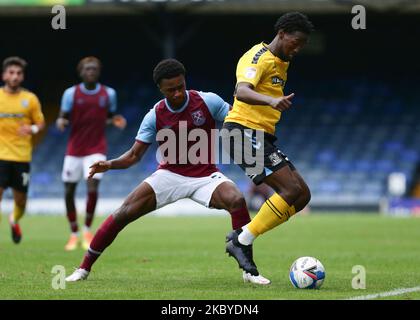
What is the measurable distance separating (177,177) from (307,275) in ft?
5.28

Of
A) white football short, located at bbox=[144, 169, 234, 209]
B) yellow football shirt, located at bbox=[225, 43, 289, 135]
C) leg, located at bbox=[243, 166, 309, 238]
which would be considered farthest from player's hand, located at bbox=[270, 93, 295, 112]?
white football short, located at bbox=[144, 169, 234, 209]

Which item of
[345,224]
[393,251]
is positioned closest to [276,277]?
[393,251]

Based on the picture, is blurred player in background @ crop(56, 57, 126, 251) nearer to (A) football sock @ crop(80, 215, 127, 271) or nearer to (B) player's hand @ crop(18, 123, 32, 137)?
(B) player's hand @ crop(18, 123, 32, 137)

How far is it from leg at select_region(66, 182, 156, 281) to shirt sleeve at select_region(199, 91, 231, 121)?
0.94 meters

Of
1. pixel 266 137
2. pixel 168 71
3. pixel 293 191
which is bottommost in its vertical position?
pixel 293 191

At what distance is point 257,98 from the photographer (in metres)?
8.20

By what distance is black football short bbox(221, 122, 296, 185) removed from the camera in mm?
8766

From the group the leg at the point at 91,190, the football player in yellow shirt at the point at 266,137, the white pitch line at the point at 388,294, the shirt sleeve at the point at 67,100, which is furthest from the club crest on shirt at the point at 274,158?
the shirt sleeve at the point at 67,100

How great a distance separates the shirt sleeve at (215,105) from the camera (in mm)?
8938

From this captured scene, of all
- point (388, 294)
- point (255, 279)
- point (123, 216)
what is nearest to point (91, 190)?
point (123, 216)

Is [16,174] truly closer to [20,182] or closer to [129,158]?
[20,182]

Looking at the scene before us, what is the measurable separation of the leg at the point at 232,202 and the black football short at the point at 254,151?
8.8 inches

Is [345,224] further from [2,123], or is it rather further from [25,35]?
[25,35]
